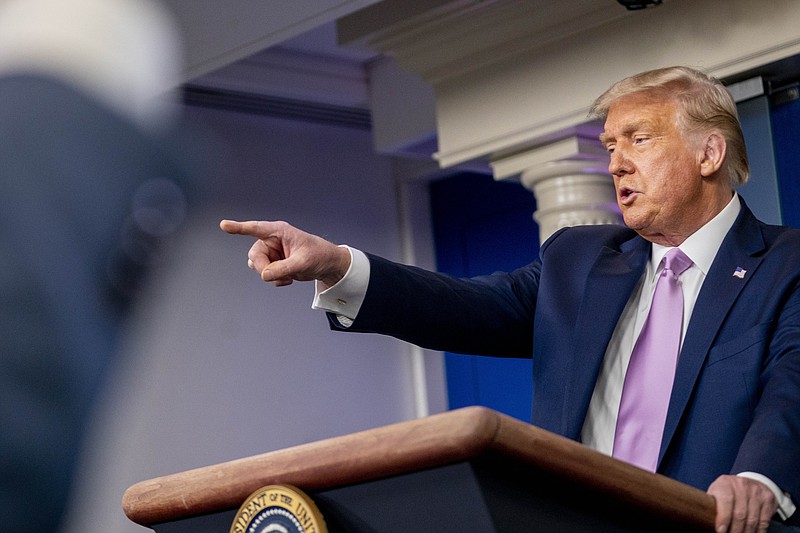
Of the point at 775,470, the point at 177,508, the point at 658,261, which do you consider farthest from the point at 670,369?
the point at 177,508

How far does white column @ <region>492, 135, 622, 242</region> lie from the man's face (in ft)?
5.44

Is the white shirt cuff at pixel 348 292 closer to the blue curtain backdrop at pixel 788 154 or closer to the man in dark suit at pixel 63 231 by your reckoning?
the man in dark suit at pixel 63 231

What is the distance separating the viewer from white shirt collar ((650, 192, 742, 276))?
6.55 feet

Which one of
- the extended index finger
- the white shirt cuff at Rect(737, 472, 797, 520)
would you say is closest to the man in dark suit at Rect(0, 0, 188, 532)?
the extended index finger

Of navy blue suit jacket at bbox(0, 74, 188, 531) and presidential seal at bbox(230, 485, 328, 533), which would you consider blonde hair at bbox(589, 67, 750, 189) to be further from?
navy blue suit jacket at bbox(0, 74, 188, 531)

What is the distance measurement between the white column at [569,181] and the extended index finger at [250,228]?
235cm

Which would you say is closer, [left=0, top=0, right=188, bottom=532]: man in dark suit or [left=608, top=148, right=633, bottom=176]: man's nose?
[left=0, top=0, right=188, bottom=532]: man in dark suit

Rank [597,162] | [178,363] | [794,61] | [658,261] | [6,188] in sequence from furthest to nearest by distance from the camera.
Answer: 1. [178,363]
2. [597,162]
3. [794,61]
4. [658,261]
5. [6,188]

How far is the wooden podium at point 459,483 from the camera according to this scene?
3.52 ft

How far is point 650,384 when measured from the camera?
1.87 m

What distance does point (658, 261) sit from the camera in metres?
2.03

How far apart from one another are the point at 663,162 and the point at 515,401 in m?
3.07

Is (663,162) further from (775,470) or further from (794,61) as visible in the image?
(794,61)

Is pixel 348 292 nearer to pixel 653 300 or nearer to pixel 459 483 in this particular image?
pixel 653 300
